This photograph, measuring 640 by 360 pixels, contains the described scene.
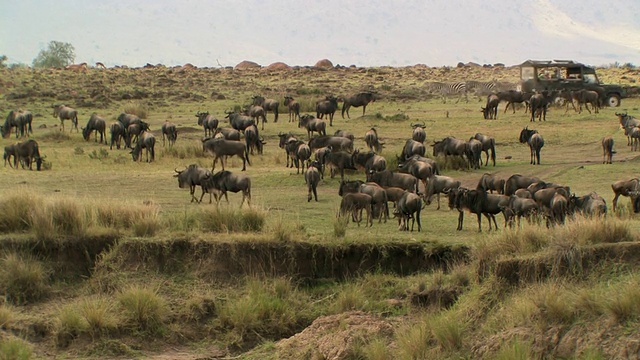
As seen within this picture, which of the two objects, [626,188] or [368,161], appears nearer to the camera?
[626,188]

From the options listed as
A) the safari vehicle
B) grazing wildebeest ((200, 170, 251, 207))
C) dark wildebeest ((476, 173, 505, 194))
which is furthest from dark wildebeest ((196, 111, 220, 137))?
the safari vehicle

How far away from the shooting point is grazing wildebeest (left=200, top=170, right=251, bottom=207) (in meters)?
20.1

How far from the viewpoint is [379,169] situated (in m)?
23.6

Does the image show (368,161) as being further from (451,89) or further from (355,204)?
(451,89)

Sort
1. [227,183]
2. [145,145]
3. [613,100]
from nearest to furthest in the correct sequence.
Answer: [227,183]
[145,145]
[613,100]

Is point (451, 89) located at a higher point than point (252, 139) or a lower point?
higher

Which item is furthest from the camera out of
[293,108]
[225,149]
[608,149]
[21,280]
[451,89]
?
[451,89]

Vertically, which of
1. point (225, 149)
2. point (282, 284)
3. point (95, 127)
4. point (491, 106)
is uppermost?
point (491, 106)

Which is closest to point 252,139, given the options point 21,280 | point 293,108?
point 293,108

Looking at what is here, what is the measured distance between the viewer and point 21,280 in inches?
581

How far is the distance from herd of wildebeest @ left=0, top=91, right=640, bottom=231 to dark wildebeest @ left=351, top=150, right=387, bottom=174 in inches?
1.0

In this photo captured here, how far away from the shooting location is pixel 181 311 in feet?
47.9

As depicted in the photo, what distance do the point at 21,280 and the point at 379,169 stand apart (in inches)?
434

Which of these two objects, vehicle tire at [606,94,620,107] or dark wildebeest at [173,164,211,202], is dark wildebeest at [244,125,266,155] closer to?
dark wildebeest at [173,164,211,202]
